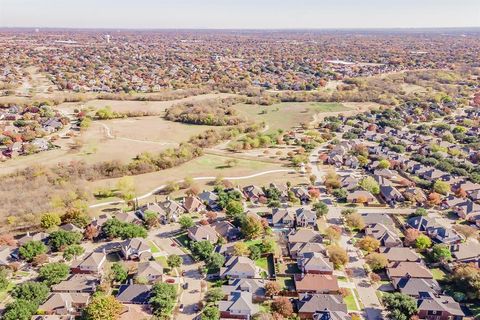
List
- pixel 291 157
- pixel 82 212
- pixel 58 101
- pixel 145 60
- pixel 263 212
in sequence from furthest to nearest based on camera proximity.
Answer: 1. pixel 145 60
2. pixel 58 101
3. pixel 291 157
4. pixel 263 212
5. pixel 82 212

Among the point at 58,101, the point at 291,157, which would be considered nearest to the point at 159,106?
the point at 58,101

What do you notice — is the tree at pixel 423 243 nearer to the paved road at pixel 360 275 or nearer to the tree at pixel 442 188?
the paved road at pixel 360 275

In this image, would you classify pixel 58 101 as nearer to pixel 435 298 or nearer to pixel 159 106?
pixel 159 106

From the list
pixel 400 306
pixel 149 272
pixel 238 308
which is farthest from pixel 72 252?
pixel 400 306

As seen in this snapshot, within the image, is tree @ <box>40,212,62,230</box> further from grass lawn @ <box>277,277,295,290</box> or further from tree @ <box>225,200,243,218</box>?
grass lawn @ <box>277,277,295,290</box>

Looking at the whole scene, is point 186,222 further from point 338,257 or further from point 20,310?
point 20,310

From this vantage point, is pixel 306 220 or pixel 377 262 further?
pixel 306 220
